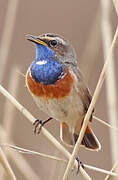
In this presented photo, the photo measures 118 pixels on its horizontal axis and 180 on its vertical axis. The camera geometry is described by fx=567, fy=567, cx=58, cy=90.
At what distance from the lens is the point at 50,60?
4.09 meters

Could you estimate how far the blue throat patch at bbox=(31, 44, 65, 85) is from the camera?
400cm

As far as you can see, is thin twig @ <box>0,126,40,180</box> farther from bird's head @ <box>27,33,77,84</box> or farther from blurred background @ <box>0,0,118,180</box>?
bird's head @ <box>27,33,77,84</box>

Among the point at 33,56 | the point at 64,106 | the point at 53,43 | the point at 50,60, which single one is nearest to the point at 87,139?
the point at 64,106

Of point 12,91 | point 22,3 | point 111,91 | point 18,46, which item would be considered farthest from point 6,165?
point 22,3

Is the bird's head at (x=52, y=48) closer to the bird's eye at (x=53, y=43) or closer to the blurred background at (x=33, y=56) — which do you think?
the bird's eye at (x=53, y=43)

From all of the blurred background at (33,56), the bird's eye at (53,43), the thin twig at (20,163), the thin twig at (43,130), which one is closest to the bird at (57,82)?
the bird's eye at (53,43)

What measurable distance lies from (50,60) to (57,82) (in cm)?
19

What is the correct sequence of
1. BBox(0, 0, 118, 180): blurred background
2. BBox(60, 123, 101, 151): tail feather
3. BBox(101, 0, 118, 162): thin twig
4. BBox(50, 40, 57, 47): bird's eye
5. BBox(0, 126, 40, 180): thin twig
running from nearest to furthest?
BBox(101, 0, 118, 162): thin twig < BBox(0, 126, 40, 180): thin twig < BBox(50, 40, 57, 47): bird's eye < BBox(60, 123, 101, 151): tail feather < BBox(0, 0, 118, 180): blurred background

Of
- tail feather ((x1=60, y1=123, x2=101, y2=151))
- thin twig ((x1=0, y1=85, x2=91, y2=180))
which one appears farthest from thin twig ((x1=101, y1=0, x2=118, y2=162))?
tail feather ((x1=60, y1=123, x2=101, y2=151))

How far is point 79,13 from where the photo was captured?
21.7 feet

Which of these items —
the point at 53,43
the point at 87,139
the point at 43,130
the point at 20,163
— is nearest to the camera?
the point at 43,130

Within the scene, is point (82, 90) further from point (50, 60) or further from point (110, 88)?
point (110, 88)

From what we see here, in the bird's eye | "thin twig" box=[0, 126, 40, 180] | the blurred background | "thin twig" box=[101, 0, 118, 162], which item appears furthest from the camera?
the blurred background

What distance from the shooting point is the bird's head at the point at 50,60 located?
3.99 meters
